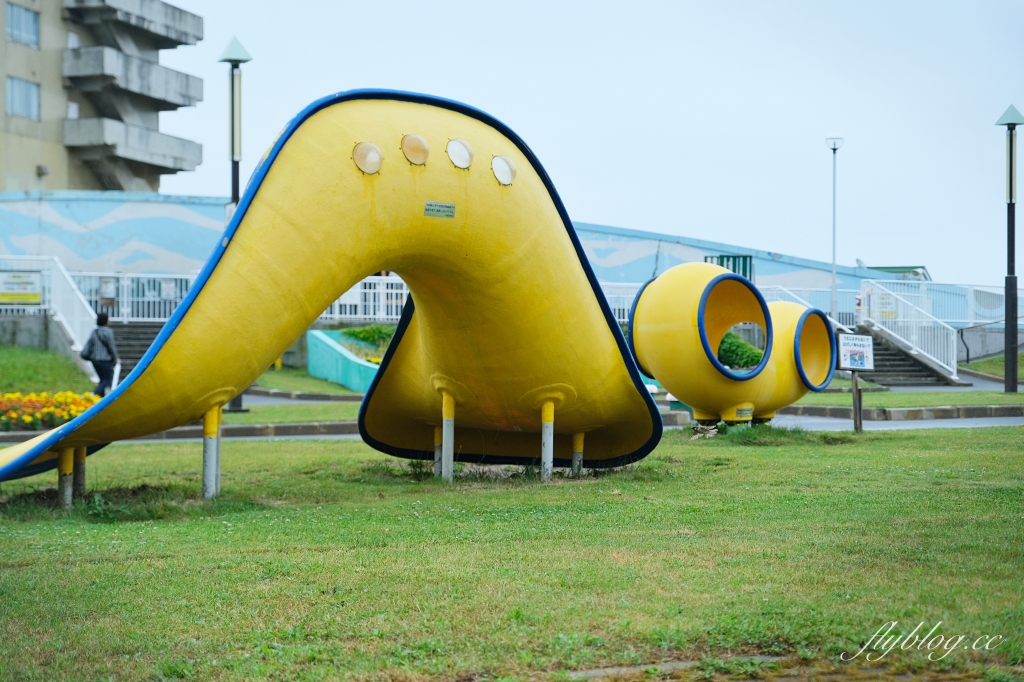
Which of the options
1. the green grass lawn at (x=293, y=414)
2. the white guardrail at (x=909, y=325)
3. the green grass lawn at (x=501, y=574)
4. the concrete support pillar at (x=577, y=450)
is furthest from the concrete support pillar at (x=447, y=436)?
the white guardrail at (x=909, y=325)

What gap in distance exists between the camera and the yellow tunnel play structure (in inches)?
559

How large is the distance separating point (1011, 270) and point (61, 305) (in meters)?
21.7

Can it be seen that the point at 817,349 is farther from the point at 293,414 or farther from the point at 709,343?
the point at 293,414

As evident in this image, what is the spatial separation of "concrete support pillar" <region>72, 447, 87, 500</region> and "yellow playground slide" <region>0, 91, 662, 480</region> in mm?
135

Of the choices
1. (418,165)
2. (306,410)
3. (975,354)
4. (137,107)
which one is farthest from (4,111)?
(418,165)

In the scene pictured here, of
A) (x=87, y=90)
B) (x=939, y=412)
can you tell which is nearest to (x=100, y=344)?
(x=939, y=412)

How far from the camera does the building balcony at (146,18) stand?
4794 centimetres

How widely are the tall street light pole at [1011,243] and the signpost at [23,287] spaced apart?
2164 cm

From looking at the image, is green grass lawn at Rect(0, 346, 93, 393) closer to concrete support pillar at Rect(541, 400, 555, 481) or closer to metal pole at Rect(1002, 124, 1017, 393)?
concrete support pillar at Rect(541, 400, 555, 481)

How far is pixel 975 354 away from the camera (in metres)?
33.5

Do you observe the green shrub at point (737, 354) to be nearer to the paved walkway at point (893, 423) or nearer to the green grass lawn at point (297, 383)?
the paved walkway at point (893, 423)

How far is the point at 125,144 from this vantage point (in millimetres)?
49719

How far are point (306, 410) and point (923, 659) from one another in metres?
17.1

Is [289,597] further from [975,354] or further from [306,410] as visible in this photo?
[975,354]
